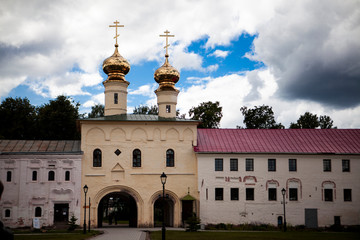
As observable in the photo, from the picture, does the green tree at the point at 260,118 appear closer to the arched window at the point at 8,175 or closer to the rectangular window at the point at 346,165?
the rectangular window at the point at 346,165

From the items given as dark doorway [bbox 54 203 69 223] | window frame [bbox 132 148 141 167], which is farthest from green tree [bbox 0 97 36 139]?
window frame [bbox 132 148 141 167]

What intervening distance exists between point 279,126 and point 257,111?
3207mm

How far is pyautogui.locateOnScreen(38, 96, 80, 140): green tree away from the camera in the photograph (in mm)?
43125

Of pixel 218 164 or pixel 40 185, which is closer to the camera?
pixel 40 185

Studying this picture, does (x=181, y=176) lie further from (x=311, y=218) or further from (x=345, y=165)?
(x=345, y=165)

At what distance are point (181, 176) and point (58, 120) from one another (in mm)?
17900

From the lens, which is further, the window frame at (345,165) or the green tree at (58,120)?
the green tree at (58,120)

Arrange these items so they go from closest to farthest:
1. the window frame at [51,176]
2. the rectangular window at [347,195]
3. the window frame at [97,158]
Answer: the window frame at [51,176]
the window frame at [97,158]
the rectangular window at [347,195]

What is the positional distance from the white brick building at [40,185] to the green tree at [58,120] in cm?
1242

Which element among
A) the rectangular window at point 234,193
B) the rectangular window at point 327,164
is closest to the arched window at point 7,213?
the rectangular window at point 234,193

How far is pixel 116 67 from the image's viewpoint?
3412cm

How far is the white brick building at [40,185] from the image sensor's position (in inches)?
1158

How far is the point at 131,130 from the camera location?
31922mm

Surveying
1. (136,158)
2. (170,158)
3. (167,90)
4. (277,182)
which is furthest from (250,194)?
(167,90)
